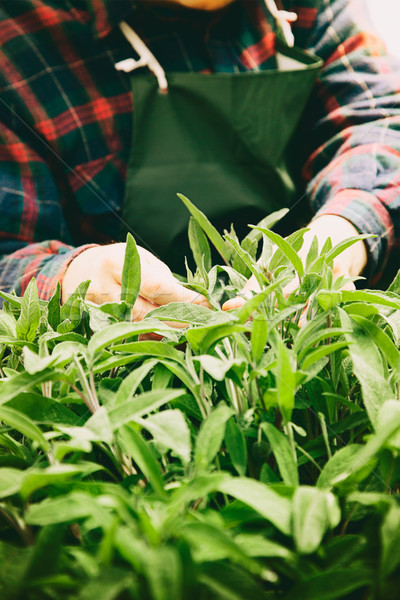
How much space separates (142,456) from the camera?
22 centimetres

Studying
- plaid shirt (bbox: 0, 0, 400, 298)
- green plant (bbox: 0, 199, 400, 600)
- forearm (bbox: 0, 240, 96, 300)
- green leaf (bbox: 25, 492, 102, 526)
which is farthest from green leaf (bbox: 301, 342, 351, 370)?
plaid shirt (bbox: 0, 0, 400, 298)

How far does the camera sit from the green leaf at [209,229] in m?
0.37

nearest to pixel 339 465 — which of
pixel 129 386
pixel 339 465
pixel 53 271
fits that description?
pixel 339 465

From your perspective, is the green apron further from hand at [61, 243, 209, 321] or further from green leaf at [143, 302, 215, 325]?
green leaf at [143, 302, 215, 325]

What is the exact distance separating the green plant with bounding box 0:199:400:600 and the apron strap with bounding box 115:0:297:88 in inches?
24.1

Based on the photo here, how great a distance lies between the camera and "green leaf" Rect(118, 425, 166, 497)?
22 centimetres

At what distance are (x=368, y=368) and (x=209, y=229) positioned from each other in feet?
0.60

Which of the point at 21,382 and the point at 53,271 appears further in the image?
the point at 53,271

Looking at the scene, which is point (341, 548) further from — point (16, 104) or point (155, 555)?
point (16, 104)

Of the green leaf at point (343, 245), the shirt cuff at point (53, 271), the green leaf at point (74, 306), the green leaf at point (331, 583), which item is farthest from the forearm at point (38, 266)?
the green leaf at point (331, 583)

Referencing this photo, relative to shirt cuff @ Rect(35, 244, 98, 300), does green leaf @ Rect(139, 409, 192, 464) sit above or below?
above

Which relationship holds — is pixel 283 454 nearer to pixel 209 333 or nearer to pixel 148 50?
pixel 209 333

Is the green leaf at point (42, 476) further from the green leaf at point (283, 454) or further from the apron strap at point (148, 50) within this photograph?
the apron strap at point (148, 50)

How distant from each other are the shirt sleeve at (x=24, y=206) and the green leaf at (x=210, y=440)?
22.5 inches
